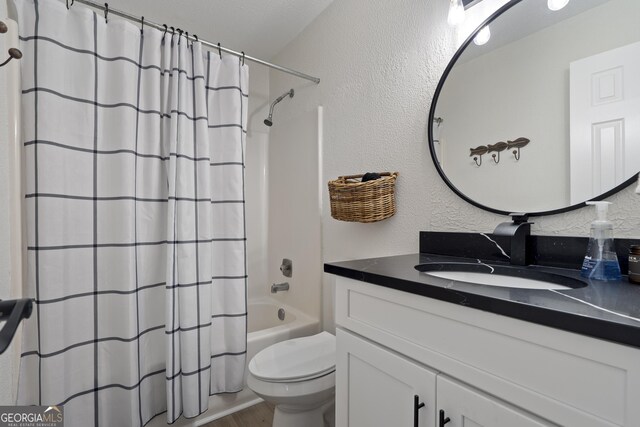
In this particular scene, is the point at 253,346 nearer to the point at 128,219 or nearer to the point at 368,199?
the point at 128,219

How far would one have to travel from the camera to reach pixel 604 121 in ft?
2.82

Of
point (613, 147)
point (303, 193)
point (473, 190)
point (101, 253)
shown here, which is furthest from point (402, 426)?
point (303, 193)

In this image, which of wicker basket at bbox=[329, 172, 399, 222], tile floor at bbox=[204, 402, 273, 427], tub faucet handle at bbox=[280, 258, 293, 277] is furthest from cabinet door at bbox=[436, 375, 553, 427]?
tub faucet handle at bbox=[280, 258, 293, 277]

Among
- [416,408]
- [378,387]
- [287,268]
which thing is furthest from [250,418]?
[416,408]

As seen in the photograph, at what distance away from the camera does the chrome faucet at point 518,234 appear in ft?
3.05

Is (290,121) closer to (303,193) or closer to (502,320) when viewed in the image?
(303,193)

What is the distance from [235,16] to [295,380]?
211cm

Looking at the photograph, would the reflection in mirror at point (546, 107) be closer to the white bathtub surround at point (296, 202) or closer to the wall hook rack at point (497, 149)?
the wall hook rack at point (497, 149)

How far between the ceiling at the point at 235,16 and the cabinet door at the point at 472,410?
2064mm

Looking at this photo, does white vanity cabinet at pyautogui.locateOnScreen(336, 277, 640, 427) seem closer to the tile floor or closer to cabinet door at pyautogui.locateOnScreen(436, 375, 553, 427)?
cabinet door at pyautogui.locateOnScreen(436, 375, 553, 427)

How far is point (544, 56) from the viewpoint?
38.4 inches

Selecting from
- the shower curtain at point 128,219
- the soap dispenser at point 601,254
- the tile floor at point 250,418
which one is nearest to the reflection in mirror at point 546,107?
the soap dispenser at point 601,254

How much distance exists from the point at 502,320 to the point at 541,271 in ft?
1.28

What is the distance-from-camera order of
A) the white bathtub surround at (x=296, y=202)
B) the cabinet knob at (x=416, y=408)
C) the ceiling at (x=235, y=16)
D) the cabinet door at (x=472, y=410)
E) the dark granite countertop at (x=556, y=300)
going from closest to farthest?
the dark granite countertop at (x=556, y=300) < the cabinet door at (x=472, y=410) < the cabinet knob at (x=416, y=408) < the ceiling at (x=235, y=16) < the white bathtub surround at (x=296, y=202)
